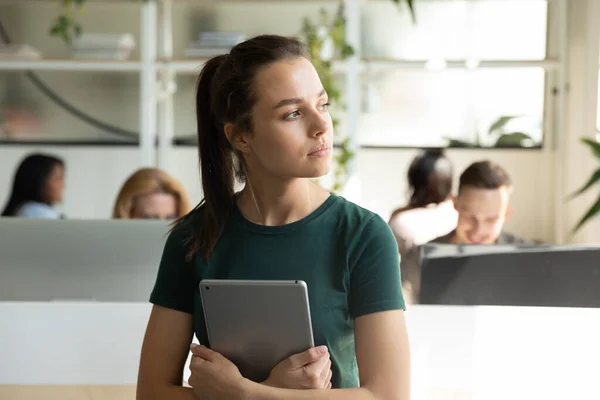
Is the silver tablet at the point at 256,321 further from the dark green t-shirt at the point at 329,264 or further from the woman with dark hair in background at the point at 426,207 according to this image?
the woman with dark hair in background at the point at 426,207

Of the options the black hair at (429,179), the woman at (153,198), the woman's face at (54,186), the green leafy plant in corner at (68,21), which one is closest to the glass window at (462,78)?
the black hair at (429,179)

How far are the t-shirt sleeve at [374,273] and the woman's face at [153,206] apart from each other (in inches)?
90.8

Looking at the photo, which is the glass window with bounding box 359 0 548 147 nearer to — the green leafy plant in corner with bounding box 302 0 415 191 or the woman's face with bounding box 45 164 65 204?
the green leafy plant in corner with bounding box 302 0 415 191

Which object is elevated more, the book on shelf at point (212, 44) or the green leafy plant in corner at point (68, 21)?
the green leafy plant in corner at point (68, 21)

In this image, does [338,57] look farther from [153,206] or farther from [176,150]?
[153,206]

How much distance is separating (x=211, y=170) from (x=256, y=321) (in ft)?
0.88

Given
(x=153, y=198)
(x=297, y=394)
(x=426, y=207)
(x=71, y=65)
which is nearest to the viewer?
(x=297, y=394)


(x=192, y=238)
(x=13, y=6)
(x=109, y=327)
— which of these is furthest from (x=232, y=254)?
(x=13, y=6)

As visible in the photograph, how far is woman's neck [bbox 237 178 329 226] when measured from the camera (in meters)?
1.24

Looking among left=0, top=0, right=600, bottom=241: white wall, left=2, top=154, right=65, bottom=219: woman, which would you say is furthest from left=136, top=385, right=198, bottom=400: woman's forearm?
left=0, top=0, right=600, bottom=241: white wall

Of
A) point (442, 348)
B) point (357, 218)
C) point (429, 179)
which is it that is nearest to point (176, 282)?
point (357, 218)

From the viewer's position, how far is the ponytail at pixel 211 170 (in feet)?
4.11

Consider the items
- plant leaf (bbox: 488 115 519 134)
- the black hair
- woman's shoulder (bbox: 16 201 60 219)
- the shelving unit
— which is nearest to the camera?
the black hair

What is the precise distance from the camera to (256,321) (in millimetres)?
1158
